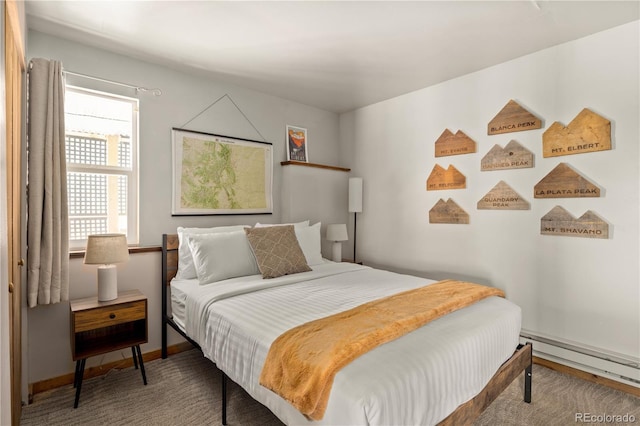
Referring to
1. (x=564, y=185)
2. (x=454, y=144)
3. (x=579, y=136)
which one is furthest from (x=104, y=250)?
(x=579, y=136)

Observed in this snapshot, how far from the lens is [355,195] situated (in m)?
4.07

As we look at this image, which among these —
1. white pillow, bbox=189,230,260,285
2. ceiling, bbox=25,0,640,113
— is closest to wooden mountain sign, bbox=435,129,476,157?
ceiling, bbox=25,0,640,113

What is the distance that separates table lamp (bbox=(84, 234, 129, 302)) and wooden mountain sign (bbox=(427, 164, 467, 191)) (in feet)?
9.38

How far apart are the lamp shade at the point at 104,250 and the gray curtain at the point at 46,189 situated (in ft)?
0.48

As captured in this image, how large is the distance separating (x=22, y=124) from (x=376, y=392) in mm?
2614

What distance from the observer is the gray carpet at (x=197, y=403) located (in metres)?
2.03

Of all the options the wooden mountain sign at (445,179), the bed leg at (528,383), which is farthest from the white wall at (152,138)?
the bed leg at (528,383)

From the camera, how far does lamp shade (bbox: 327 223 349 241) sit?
12.6ft

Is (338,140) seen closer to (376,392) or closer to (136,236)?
(136,236)

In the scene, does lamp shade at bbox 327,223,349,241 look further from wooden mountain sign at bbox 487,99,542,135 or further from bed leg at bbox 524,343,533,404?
bed leg at bbox 524,343,533,404

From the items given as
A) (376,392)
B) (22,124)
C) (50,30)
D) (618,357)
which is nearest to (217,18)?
(50,30)

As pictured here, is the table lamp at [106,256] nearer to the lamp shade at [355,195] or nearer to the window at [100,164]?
the window at [100,164]

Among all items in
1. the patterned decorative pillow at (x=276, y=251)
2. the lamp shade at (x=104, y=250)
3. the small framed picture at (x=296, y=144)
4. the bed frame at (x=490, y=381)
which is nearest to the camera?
the bed frame at (x=490, y=381)

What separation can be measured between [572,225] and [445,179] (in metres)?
1.14
